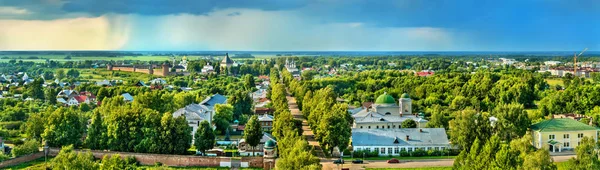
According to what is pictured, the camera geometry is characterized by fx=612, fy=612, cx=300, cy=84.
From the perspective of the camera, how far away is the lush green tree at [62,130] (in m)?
32.4

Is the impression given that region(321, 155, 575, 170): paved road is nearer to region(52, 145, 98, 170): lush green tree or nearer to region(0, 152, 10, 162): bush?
region(52, 145, 98, 170): lush green tree

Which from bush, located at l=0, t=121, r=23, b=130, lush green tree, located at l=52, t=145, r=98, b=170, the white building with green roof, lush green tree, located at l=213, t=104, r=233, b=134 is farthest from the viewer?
bush, located at l=0, t=121, r=23, b=130

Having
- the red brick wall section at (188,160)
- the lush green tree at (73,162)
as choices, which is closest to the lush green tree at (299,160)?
the red brick wall section at (188,160)

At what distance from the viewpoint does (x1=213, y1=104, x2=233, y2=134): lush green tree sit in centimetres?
4125

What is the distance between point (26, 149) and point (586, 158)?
25.9m

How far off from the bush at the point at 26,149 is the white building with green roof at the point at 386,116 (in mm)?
19552

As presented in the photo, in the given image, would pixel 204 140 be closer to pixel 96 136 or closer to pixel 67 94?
pixel 96 136

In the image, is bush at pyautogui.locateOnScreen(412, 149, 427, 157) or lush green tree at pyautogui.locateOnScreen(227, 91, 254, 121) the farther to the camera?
lush green tree at pyautogui.locateOnScreen(227, 91, 254, 121)

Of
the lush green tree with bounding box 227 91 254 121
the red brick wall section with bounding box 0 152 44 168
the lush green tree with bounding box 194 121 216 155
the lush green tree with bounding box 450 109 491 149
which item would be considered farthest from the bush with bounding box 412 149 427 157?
the red brick wall section with bounding box 0 152 44 168

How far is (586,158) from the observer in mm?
Result: 22875

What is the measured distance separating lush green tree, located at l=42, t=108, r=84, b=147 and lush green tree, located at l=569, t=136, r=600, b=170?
24413 millimetres

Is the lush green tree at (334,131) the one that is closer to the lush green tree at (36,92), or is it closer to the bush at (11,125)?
the bush at (11,125)

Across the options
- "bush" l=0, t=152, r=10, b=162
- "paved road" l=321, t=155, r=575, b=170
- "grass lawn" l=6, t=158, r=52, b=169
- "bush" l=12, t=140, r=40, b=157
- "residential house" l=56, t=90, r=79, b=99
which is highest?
"residential house" l=56, t=90, r=79, b=99

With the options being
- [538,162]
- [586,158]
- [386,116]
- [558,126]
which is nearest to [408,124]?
[386,116]
